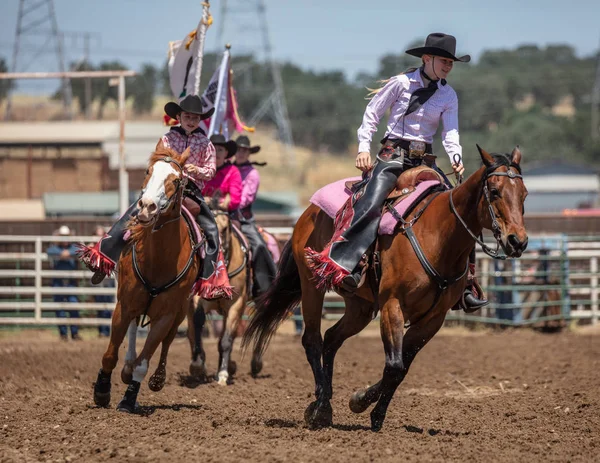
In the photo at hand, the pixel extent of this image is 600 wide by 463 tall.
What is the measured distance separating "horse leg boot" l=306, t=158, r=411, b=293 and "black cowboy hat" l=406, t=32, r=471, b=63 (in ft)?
2.87

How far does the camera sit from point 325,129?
7350cm

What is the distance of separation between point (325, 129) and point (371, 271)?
220ft

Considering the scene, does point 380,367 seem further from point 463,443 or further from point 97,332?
point 97,332

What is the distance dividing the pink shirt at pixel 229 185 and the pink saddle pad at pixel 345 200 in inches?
117

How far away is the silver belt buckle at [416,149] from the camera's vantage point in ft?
23.6

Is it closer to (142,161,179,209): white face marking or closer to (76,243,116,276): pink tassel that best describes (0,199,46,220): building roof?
(76,243,116,276): pink tassel

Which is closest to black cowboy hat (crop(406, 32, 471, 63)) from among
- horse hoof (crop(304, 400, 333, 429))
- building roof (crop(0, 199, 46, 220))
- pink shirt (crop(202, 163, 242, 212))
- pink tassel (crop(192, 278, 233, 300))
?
pink tassel (crop(192, 278, 233, 300))

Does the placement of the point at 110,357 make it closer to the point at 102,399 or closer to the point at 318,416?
the point at 102,399

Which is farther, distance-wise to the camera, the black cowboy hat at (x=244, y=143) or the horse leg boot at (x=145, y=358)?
the black cowboy hat at (x=244, y=143)

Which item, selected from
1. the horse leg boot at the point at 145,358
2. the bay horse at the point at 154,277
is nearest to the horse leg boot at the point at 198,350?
the bay horse at the point at 154,277

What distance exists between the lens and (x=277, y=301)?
827cm

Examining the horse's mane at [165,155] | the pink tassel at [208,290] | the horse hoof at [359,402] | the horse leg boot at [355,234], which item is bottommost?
the horse hoof at [359,402]

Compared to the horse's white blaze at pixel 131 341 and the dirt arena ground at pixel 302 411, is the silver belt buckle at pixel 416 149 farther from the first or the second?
the horse's white blaze at pixel 131 341

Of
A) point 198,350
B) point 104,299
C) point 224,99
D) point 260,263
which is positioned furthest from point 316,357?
point 104,299
